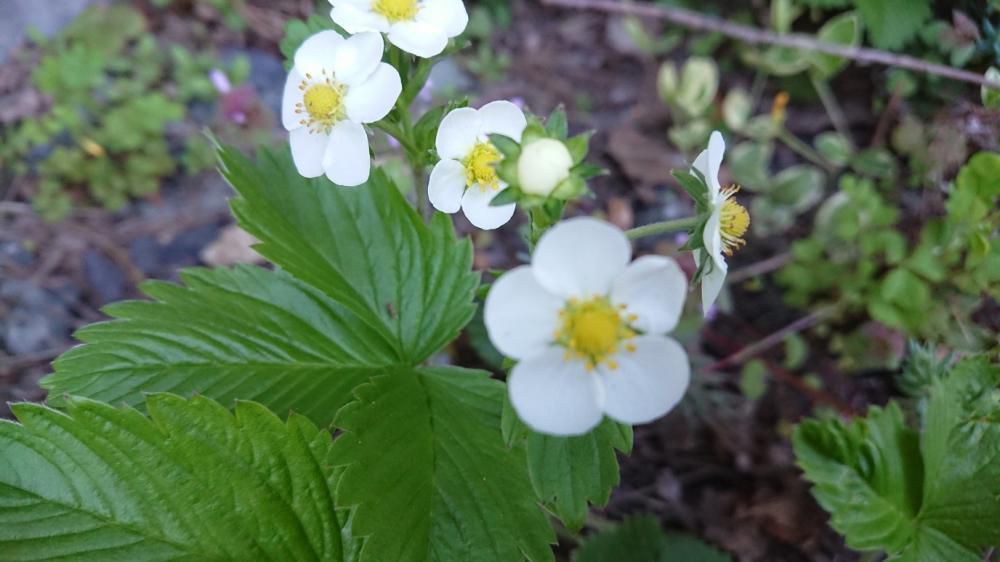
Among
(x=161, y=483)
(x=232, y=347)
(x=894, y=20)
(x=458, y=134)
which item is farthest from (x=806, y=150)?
(x=161, y=483)

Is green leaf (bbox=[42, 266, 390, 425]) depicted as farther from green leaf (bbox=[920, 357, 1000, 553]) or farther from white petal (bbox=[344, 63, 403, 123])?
green leaf (bbox=[920, 357, 1000, 553])

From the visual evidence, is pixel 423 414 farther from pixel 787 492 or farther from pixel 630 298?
pixel 787 492

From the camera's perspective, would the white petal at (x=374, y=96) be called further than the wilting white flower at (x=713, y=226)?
Yes

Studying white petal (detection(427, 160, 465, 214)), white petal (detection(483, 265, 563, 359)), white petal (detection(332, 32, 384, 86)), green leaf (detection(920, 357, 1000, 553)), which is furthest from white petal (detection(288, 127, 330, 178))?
green leaf (detection(920, 357, 1000, 553))

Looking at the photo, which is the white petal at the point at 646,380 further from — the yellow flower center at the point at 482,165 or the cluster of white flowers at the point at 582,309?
the yellow flower center at the point at 482,165

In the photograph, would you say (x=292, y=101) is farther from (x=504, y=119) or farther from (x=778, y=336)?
(x=778, y=336)

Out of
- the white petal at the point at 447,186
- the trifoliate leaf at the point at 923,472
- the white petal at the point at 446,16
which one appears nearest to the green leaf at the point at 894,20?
the trifoliate leaf at the point at 923,472

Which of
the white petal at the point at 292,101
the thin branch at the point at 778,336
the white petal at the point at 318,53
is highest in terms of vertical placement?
the white petal at the point at 318,53
